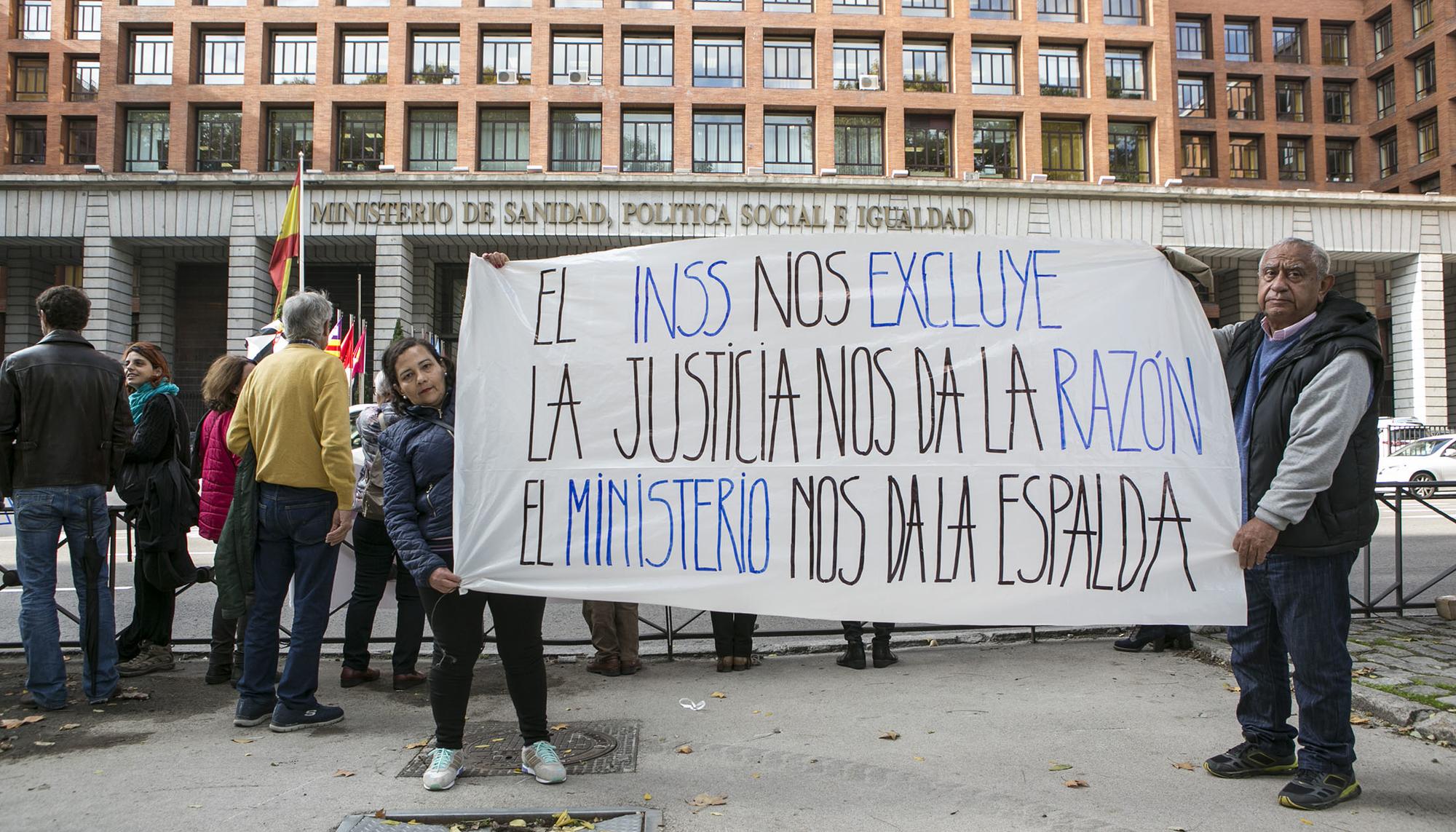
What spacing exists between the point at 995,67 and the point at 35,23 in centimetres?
4049

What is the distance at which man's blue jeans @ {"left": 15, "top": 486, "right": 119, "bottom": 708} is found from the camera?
192 inches

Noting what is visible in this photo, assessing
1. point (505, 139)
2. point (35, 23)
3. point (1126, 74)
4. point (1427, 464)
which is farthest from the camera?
point (35, 23)

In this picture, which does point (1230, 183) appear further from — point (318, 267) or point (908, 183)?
point (318, 267)

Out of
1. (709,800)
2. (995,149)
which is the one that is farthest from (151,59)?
(709,800)

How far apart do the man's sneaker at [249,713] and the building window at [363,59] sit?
3226 centimetres

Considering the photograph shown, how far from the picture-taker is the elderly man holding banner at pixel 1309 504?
3.51 metres

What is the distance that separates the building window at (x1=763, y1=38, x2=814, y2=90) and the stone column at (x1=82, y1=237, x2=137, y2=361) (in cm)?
2255

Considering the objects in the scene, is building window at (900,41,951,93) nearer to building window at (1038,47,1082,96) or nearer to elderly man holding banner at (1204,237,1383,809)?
building window at (1038,47,1082,96)

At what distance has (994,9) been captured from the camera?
34156 mm

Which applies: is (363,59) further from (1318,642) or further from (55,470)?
(1318,642)

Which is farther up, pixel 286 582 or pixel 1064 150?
pixel 1064 150

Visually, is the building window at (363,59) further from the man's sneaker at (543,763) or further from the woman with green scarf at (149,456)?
the man's sneaker at (543,763)

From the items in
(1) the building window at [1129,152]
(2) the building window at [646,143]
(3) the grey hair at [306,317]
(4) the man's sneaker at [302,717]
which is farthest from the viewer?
(1) the building window at [1129,152]

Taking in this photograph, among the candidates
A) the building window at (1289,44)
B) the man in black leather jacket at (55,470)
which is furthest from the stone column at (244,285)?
the building window at (1289,44)
